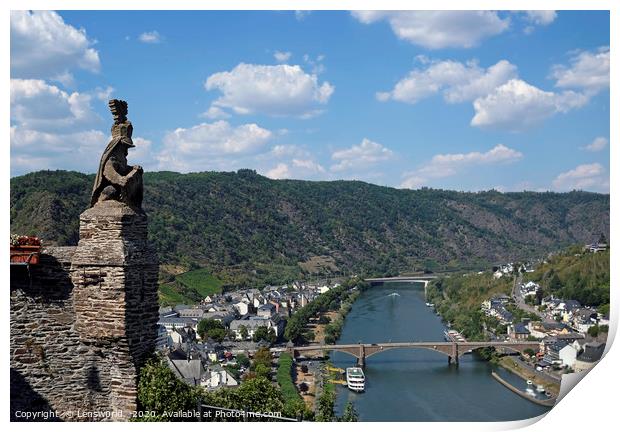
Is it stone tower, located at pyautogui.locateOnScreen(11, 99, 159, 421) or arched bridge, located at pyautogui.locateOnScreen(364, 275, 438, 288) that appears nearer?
stone tower, located at pyautogui.locateOnScreen(11, 99, 159, 421)

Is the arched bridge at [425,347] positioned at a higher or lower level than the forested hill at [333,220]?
lower

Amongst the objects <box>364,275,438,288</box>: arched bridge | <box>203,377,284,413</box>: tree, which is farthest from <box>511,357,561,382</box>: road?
<box>364,275,438,288</box>: arched bridge

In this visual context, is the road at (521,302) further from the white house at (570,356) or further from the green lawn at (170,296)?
the green lawn at (170,296)

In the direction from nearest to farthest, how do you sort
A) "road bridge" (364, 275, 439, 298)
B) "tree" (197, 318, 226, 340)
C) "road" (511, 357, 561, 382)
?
"road" (511, 357, 561, 382), "tree" (197, 318, 226, 340), "road bridge" (364, 275, 439, 298)

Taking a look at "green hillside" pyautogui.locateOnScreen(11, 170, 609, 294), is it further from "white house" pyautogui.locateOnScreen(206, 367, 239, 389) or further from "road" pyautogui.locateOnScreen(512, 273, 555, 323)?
"white house" pyautogui.locateOnScreen(206, 367, 239, 389)

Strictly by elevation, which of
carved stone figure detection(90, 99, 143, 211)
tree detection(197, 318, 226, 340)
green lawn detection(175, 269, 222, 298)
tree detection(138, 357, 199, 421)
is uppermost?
carved stone figure detection(90, 99, 143, 211)

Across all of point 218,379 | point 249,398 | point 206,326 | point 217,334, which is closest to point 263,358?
point 218,379

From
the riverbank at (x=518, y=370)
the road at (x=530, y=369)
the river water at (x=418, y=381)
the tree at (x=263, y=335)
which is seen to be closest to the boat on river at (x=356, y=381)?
the river water at (x=418, y=381)
